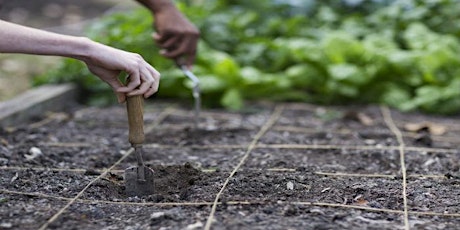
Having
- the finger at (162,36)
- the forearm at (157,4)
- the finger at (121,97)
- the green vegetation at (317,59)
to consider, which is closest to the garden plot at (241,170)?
the green vegetation at (317,59)

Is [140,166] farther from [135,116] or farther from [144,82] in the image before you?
[144,82]

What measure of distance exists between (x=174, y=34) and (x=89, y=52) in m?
1.42

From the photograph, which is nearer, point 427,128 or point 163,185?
point 163,185

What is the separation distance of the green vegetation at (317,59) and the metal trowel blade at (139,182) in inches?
70.6

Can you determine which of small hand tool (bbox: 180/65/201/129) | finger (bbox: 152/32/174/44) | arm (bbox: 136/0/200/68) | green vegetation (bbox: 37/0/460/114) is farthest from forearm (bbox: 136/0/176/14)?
green vegetation (bbox: 37/0/460/114)

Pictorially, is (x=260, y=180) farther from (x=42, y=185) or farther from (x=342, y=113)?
(x=342, y=113)

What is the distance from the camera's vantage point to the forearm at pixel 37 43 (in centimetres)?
204

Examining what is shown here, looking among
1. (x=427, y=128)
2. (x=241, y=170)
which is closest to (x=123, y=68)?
(x=241, y=170)

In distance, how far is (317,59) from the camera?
14.2ft

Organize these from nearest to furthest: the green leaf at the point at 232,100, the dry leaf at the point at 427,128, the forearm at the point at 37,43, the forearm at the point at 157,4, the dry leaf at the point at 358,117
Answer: the forearm at the point at 37,43, the forearm at the point at 157,4, the dry leaf at the point at 427,128, the dry leaf at the point at 358,117, the green leaf at the point at 232,100

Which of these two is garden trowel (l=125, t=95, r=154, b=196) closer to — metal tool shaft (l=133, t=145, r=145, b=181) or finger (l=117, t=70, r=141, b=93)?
metal tool shaft (l=133, t=145, r=145, b=181)

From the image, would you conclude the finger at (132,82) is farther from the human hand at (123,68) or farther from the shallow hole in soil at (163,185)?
the shallow hole in soil at (163,185)

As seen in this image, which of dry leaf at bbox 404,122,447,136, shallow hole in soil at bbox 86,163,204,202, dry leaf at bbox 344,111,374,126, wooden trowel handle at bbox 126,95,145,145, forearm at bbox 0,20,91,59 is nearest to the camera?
forearm at bbox 0,20,91,59

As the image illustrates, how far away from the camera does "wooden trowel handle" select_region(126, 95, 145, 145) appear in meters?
2.26
